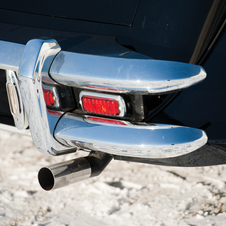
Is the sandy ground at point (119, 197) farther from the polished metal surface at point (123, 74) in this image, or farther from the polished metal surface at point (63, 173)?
the polished metal surface at point (123, 74)

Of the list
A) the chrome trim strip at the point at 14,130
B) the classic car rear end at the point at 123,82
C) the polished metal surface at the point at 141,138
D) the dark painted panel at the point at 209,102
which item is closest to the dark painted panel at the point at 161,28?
the classic car rear end at the point at 123,82

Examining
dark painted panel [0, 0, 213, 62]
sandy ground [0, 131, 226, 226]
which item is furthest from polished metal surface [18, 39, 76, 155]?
sandy ground [0, 131, 226, 226]

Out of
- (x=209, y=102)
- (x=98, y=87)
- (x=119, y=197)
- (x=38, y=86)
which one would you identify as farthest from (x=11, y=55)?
(x=119, y=197)

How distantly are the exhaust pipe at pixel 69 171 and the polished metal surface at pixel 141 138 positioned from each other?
20 cm

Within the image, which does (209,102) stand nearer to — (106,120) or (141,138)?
(141,138)

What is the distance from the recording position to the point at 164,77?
106 cm

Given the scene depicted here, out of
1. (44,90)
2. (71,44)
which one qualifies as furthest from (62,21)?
(44,90)

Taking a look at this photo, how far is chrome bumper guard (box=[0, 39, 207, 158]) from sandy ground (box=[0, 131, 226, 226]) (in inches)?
27.3

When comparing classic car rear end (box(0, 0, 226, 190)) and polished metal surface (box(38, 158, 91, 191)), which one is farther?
polished metal surface (box(38, 158, 91, 191))

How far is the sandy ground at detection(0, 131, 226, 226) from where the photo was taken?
172 cm

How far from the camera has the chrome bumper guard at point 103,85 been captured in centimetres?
108

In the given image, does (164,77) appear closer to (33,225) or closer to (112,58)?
(112,58)

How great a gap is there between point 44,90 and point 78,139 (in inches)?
9.8

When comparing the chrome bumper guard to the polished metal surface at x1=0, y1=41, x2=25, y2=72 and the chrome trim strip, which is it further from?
the chrome trim strip
